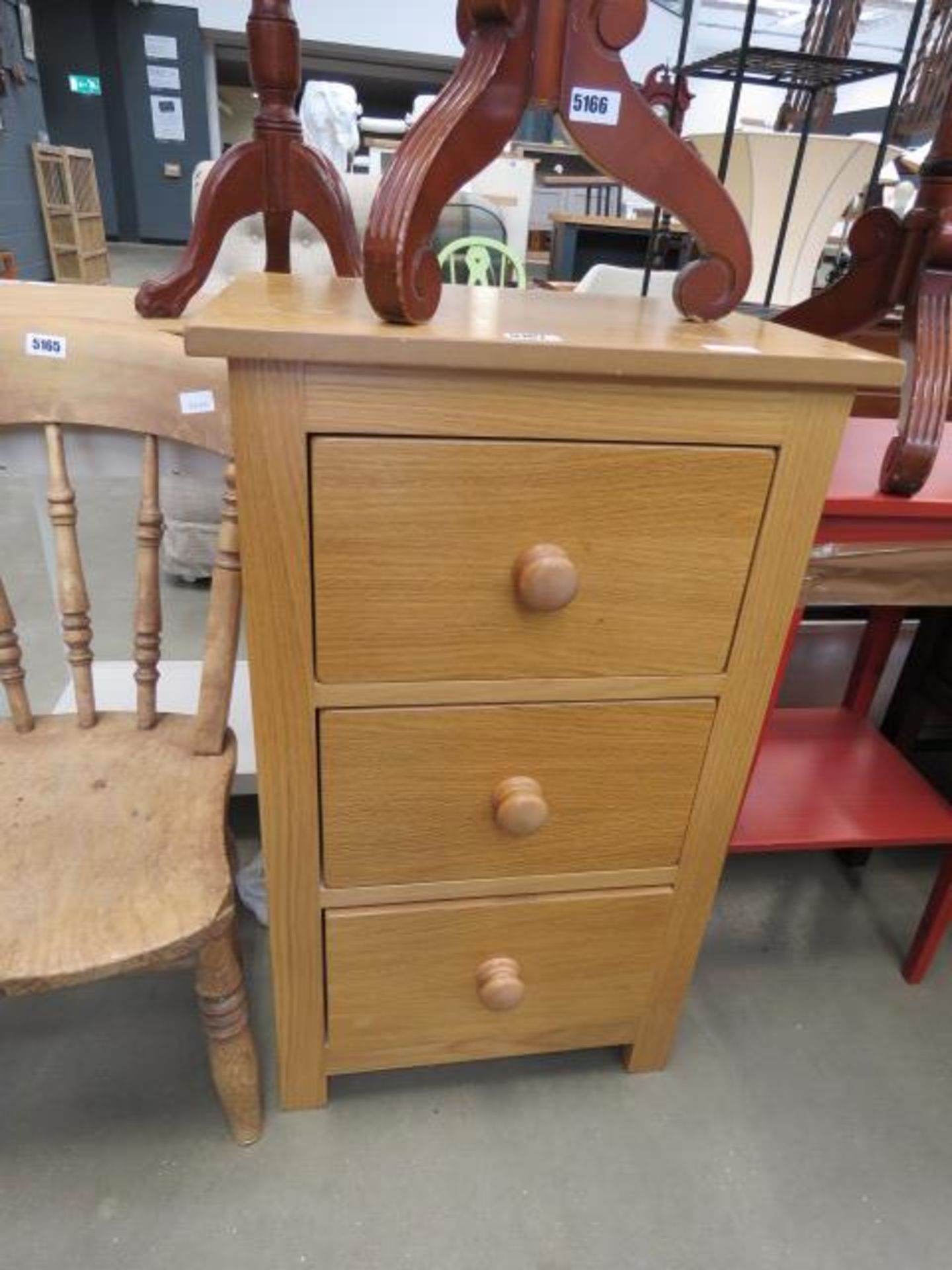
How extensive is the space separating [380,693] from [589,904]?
1.07 ft

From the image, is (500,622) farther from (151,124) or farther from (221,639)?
(151,124)

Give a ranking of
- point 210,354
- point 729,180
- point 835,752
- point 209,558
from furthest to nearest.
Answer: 1. point 209,558
2. point 729,180
3. point 835,752
4. point 210,354

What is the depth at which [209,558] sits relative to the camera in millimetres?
1864

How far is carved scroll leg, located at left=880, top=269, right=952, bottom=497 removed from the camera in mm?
692

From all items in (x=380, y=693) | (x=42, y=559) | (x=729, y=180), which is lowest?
(x=42, y=559)

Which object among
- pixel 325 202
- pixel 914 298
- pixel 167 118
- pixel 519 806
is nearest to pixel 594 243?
pixel 325 202

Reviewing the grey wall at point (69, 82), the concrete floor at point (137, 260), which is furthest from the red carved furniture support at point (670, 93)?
the grey wall at point (69, 82)

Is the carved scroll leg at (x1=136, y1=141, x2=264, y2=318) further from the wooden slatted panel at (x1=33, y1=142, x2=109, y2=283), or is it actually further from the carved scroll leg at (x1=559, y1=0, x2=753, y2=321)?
the wooden slatted panel at (x1=33, y1=142, x2=109, y2=283)

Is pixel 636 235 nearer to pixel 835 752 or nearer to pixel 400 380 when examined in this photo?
pixel 835 752

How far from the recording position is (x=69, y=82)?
7238 mm

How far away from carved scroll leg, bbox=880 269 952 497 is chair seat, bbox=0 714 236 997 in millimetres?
697

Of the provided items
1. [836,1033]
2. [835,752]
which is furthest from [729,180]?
[836,1033]

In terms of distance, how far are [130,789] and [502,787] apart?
0.39 metres

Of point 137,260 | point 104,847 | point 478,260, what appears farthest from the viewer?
point 137,260
